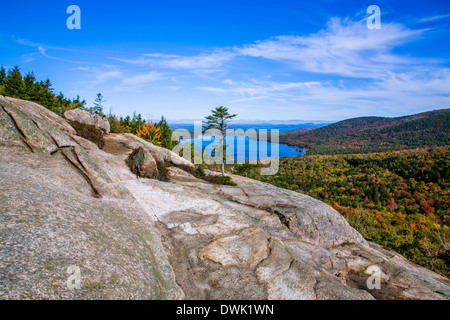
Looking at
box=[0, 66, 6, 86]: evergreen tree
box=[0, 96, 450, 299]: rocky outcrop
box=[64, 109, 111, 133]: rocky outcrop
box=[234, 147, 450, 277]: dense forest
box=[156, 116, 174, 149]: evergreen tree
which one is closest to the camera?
box=[0, 96, 450, 299]: rocky outcrop

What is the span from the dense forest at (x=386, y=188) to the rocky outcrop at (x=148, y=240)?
123 feet

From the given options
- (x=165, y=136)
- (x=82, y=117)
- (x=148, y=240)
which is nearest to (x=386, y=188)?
(x=165, y=136)

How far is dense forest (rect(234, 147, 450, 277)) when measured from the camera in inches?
2153

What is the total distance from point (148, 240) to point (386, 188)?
12240 cm

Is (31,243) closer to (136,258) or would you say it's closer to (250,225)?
(136,258)

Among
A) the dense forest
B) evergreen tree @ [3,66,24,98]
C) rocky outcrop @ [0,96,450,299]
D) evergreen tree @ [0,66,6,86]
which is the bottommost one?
the dense forest

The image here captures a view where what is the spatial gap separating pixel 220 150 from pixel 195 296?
2579cm

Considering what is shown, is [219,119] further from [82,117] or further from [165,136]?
[165,136]

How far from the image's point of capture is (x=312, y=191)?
98.0 m

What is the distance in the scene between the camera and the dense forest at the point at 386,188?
2153 inches

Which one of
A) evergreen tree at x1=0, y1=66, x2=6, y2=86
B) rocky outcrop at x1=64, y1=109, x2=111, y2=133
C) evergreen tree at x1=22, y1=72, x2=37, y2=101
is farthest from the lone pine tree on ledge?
evergreen tree at x1=0, y1=66, x2=6, y2=86

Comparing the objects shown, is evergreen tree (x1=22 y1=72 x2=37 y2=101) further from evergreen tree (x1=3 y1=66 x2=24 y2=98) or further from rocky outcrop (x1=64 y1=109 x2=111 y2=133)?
rocky outcrop (x1=64 y1=109 x2=111 y2=133)

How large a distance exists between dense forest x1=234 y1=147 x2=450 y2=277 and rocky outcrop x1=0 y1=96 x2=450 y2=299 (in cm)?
3762
